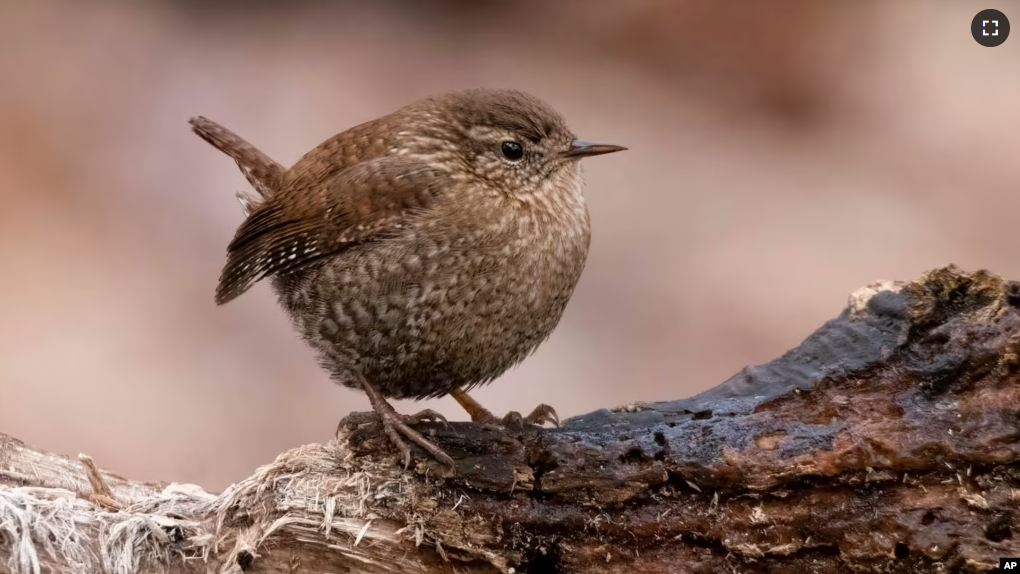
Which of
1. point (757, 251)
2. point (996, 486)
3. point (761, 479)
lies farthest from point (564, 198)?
point (757, 251)

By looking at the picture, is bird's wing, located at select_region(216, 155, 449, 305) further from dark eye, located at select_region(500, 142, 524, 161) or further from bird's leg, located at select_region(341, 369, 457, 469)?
bird's leg, located at select_region(341, 369, 457, 469)

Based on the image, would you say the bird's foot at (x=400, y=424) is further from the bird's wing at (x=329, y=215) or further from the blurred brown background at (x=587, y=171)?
the blurred brown background at (x=587, y=171)

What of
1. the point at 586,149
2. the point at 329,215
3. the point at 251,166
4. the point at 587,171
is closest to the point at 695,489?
the point at 586,149

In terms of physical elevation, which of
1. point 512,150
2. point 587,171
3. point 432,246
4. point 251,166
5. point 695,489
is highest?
point 587,171

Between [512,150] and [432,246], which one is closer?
[432,246]

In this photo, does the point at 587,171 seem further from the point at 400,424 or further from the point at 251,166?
the point at 400,424

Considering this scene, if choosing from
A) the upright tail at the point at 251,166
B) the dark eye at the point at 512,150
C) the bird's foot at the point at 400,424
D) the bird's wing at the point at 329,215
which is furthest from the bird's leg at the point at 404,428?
the upright tail at the point at 251,166

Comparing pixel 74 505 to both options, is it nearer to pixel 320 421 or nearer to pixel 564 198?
pixel 564 198
